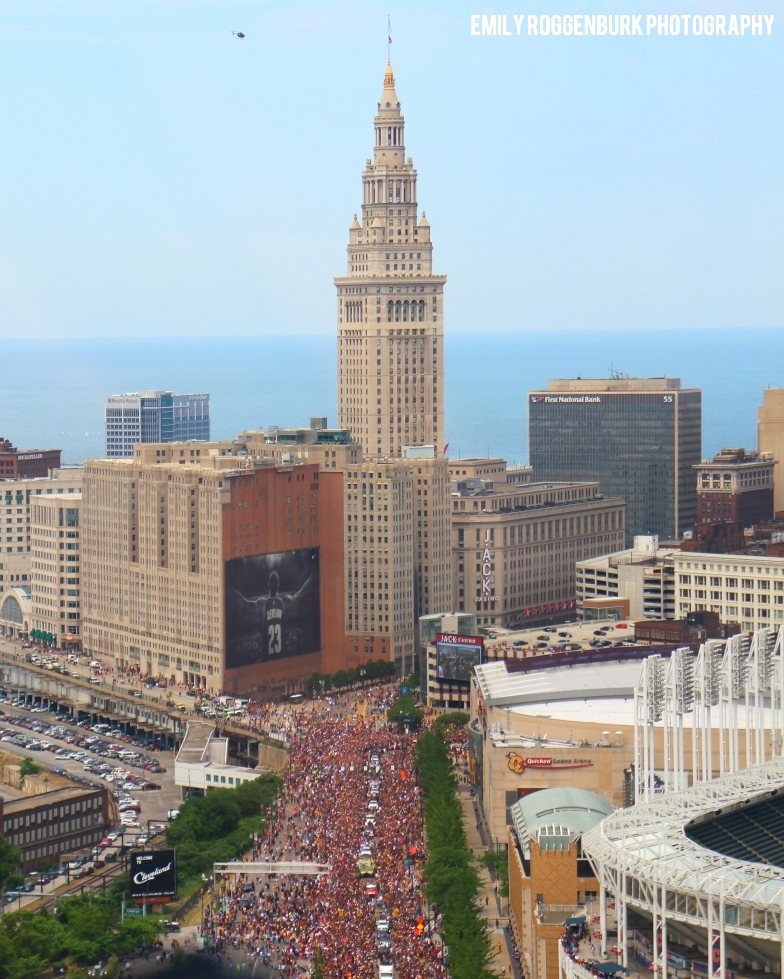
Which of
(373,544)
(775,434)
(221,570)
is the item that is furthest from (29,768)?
(775,434)

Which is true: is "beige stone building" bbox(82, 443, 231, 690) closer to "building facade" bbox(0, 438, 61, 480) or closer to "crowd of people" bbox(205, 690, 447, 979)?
"crowd of people" bbox(205, 690, 447, 979)

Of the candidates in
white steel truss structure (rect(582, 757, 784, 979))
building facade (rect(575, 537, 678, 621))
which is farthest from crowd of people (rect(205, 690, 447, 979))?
building facade (rect(575, 537, 678, 621))

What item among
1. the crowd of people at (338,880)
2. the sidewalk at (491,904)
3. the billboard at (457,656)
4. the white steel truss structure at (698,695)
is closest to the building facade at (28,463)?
the billboard at (457,656)

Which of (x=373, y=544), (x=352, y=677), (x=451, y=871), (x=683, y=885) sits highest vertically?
(x=373, y=544)

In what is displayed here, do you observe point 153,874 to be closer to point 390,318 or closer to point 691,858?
point 691,858

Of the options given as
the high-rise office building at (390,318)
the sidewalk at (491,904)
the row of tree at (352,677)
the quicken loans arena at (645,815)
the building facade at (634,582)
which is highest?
the high-rise office building at (390,318)

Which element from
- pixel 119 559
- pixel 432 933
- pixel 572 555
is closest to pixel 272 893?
pixel 432 933

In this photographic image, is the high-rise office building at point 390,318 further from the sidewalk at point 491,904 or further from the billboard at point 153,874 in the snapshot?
the billboard at point 153,874
